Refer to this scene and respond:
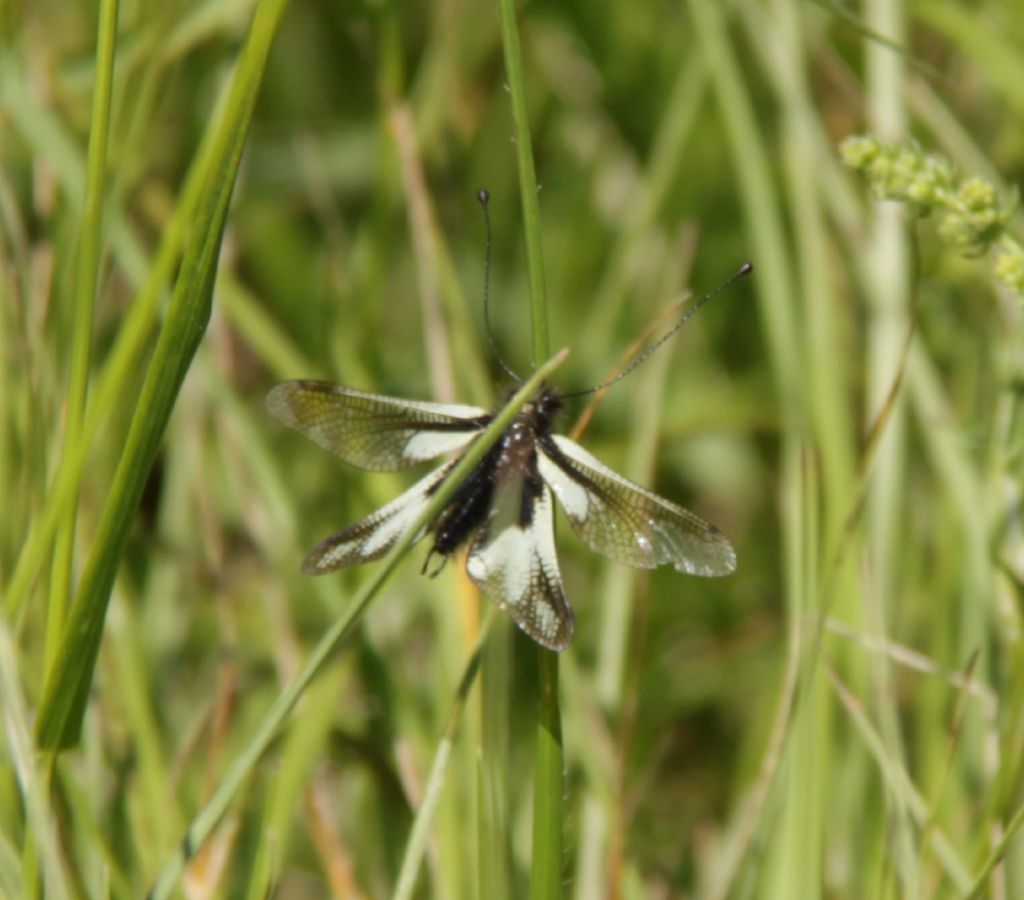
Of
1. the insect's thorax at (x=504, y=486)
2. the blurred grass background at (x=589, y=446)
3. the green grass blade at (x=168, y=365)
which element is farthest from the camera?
the blurred grass background at (x=589, y=446)

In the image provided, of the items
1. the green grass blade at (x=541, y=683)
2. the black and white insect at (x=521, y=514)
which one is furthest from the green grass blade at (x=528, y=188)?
the black and white insect at (x=521, y=514)

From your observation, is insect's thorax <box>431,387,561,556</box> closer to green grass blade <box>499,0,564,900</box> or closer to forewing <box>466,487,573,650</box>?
forewing <box>466,487,573,650</box>

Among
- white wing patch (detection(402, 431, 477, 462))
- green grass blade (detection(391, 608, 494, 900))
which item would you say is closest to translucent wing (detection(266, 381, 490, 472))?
white wing patch (detection(402, 431, 477, 462))

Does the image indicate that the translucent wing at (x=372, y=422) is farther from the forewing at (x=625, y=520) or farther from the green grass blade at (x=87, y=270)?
the green grass blade at (x=87, y=270)

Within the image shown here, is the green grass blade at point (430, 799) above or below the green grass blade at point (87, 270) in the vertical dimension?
below

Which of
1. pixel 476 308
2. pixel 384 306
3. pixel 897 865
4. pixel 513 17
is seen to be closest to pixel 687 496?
pixel 476 308

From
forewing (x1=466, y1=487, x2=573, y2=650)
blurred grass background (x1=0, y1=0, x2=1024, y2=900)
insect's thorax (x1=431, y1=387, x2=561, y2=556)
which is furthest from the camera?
blurred grass background (x1=0, y1=0, x2=1024, y2=900)

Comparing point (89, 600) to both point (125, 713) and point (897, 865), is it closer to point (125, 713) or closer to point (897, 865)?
point (125, 713)
